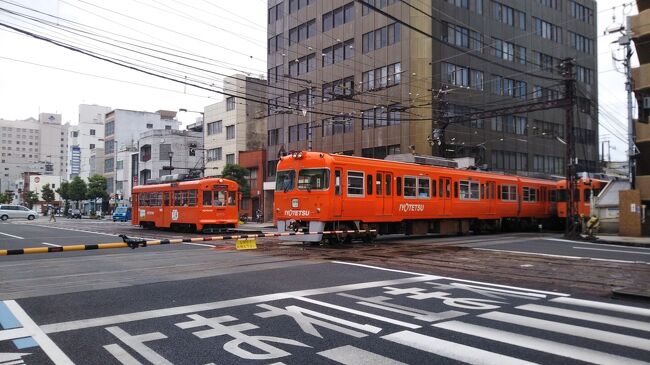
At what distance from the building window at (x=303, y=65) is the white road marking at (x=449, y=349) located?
144ft

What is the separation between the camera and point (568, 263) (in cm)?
1295

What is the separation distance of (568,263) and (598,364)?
8999 mm

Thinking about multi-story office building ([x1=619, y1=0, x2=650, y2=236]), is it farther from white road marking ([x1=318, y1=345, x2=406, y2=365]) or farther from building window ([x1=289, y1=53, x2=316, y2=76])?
building window ([x1=289, y1=53, x2=316, y2=76])

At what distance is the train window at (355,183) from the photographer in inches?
704

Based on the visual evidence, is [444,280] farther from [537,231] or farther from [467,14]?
[467,14]

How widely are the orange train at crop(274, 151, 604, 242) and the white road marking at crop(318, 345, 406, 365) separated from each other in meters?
11.7

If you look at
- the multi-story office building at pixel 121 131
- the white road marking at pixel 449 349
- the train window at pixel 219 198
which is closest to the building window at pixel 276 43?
the train window at pixel 219 198

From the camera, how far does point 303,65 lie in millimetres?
49438

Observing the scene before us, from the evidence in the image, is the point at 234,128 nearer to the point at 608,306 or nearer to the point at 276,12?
the point at 276,12

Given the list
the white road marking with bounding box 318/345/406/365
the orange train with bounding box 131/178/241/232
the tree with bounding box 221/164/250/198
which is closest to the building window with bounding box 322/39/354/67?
the tree with bounding box 221/164/250/198

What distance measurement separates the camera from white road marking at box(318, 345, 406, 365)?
15.8 ft

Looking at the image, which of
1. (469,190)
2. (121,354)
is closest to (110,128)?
(469,190)

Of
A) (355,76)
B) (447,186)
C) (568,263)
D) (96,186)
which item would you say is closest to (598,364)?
(568,263)

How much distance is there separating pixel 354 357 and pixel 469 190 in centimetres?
2048
